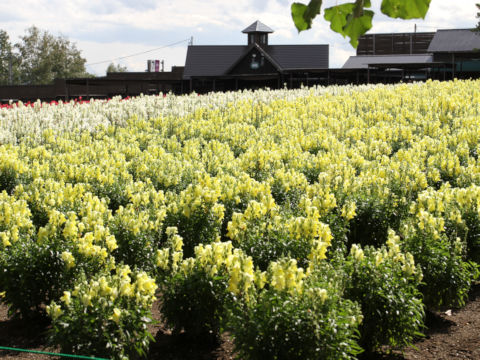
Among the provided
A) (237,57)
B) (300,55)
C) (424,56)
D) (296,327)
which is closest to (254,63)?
(237,57)

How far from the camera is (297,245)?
5785 millimetres

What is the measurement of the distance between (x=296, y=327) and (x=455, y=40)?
51836 millimetres

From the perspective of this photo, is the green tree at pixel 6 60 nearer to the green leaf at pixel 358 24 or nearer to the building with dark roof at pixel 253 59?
the building with dark roof at pixel 253 59

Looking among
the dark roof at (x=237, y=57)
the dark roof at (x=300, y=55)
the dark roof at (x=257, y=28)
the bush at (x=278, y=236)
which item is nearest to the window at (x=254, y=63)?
the dark roof at (x=237, y=57)

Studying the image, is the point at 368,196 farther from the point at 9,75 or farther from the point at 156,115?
the point at 9,75

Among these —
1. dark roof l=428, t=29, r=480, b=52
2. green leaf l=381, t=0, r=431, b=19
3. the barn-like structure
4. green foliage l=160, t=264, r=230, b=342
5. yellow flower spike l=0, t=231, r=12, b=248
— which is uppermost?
dark roof l=428, t=29, r=480, b=52

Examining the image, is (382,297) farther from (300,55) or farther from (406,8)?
(300,55)

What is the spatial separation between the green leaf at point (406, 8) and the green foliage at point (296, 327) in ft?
7.79

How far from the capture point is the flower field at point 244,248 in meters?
4.38

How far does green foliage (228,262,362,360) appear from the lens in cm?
409

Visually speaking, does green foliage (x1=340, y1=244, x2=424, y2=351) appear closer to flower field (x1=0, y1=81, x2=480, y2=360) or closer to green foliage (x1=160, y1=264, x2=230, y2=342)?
flower field (x1=0, y1=81, x2=480, y2=360)

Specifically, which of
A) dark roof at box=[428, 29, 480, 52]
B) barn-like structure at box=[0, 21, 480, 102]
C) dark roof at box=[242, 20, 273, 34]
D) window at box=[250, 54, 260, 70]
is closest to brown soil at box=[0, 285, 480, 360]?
barn-like structure at box=[0, 21, 480, 102]

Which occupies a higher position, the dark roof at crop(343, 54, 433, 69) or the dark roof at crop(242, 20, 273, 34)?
the dark roof at crop(242, 20, 273, 34)

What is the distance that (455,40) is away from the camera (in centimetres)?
5019
